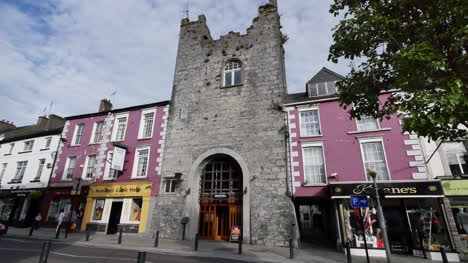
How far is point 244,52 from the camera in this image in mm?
18078

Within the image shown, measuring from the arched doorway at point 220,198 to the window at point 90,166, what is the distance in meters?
9.49

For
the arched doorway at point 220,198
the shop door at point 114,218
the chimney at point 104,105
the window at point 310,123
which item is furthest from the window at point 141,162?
the window at point 310,123

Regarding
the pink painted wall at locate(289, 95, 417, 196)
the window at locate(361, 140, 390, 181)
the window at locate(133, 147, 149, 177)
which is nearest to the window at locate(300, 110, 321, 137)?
the pink painted wall at locate(289, 95, 417, 196)

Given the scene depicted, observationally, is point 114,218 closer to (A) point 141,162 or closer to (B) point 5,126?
(A) point 141,162

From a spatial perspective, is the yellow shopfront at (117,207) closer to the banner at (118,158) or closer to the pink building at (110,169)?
the pink building at (110,169)

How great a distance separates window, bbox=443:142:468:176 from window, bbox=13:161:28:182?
32.1 m

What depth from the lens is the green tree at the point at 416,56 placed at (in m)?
5.32

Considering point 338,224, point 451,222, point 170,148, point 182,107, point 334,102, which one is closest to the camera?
point 451,222

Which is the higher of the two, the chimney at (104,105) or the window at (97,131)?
the chimney at (104,105)

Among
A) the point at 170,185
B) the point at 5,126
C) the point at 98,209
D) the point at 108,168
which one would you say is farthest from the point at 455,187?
the point at 5,126

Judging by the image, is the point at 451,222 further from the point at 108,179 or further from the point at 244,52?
the point at 108,179

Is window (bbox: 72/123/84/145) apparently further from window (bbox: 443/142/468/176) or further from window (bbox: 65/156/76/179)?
window (bbox: 443/142/468/176)

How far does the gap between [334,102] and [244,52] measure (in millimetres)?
8014

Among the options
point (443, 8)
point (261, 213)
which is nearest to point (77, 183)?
point (261, 213)
